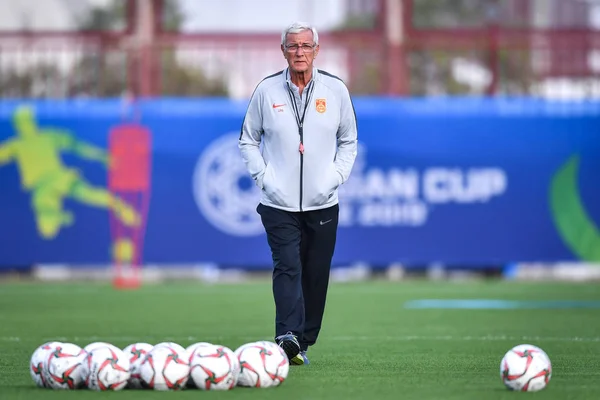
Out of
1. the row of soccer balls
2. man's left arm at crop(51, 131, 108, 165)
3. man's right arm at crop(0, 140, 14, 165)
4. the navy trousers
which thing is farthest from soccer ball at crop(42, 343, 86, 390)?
man's right arm at crop(0, 140, 14, 165)

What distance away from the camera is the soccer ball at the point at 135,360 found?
7.37m

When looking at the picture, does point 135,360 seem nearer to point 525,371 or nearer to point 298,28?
point 525,371

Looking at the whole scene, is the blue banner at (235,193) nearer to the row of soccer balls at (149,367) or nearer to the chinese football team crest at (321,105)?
the chinese football team crest at (321,105)

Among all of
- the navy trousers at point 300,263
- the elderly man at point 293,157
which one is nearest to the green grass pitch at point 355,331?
the navy trousers at point 300,263

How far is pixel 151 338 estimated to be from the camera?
1132 centimetres

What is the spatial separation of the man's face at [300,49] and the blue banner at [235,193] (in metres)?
11.8

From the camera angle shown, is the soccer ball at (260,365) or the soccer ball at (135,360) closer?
the soccer ball at (135,360)

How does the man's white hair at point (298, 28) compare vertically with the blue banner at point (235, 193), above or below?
above

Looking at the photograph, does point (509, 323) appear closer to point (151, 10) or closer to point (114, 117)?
point (114, 117)

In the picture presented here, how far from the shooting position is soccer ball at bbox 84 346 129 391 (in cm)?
732

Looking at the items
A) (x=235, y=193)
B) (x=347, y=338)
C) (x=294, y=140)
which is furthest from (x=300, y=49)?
(x=235, y=193)

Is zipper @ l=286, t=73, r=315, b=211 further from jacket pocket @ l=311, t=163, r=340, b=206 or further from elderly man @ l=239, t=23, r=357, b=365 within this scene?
jacket pocket @ l=311, t=163, r=340, b=206

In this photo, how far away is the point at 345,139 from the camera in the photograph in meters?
9.35

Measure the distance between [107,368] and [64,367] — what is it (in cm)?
28
